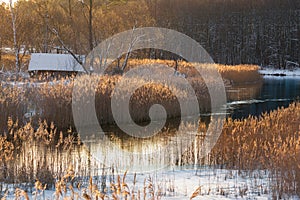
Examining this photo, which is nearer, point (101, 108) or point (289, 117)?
point (289, 117)

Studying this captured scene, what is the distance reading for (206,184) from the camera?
5961 mm

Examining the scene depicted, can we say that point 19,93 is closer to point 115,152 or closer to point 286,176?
point 115,152

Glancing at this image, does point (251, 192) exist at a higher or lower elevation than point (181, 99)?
lower

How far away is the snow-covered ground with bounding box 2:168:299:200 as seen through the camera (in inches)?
205

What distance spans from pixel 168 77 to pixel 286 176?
12.1 meters

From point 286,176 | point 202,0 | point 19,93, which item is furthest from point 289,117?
point 202,0

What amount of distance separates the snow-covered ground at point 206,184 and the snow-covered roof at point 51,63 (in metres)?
16.1

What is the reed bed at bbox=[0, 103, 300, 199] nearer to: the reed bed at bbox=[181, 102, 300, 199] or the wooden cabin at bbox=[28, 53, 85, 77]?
the reed bed at bbox=[181, 102, 300, 199]

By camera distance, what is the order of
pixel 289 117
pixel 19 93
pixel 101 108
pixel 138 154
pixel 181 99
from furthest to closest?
pixel 181 99 → pixel 101 108 → pixel 19 93 → pixel 289 117 → pixel 138 154

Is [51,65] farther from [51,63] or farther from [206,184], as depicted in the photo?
[206,184]

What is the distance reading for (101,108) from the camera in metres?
12.7

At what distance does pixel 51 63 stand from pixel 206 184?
1827 centimetres

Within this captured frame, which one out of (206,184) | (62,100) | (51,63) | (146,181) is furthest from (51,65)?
(206,184)

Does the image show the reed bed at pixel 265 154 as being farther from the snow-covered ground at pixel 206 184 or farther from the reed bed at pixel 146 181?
the snow-covered ground at pixel 206 184
